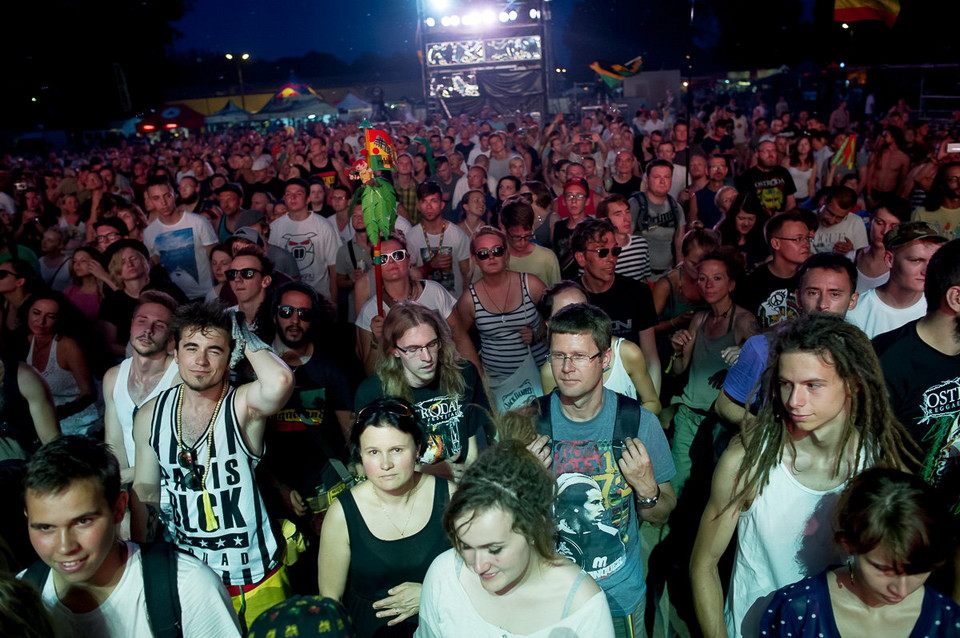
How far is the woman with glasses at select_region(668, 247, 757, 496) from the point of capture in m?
4.29

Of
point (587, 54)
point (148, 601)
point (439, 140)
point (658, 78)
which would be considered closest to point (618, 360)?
point (148, 601)

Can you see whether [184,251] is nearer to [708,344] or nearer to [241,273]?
[241,273]

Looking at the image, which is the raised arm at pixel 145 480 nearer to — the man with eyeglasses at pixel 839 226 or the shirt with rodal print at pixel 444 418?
the shirt with rodal print at pixel 444 418

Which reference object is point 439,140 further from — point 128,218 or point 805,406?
point 805,406

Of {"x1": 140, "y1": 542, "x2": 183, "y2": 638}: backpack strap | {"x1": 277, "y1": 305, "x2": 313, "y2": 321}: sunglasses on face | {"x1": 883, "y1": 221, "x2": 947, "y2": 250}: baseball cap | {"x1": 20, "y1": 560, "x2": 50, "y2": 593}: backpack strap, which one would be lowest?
{"x1": 140, "y1": 542, "x2": 183, "y2": 638}: backpack strap

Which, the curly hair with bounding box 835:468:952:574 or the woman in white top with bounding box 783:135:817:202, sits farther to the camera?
the woman in white top with bounding box 783:135:817:202

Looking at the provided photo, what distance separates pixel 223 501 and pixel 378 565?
0.75 meters

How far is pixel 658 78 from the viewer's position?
114 feet

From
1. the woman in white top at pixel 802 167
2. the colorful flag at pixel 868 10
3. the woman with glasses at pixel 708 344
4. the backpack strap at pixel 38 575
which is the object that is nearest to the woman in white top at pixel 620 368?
the woman with glasses at pixel 708 344

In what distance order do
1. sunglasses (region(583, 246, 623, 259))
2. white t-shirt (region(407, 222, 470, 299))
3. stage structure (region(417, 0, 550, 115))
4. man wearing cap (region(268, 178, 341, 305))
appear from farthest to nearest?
stage structure (region(417, 0, 550, 115))
man wearing cap (region(268, 178, 341, 305))
white t-shirt (region(407, 222, 470, 299))
sunglasses (region(583, 246, 623, 259))

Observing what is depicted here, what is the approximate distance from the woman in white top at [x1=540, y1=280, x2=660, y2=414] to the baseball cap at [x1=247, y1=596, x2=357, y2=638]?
198 centimetres

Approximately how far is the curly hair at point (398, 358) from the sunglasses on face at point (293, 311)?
2.88 ft

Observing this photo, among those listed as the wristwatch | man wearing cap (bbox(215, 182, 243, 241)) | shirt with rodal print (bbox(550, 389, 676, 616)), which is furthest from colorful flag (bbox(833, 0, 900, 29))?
the wristwatch

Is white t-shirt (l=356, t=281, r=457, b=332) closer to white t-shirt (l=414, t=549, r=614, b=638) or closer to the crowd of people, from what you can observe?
the crowd of people
